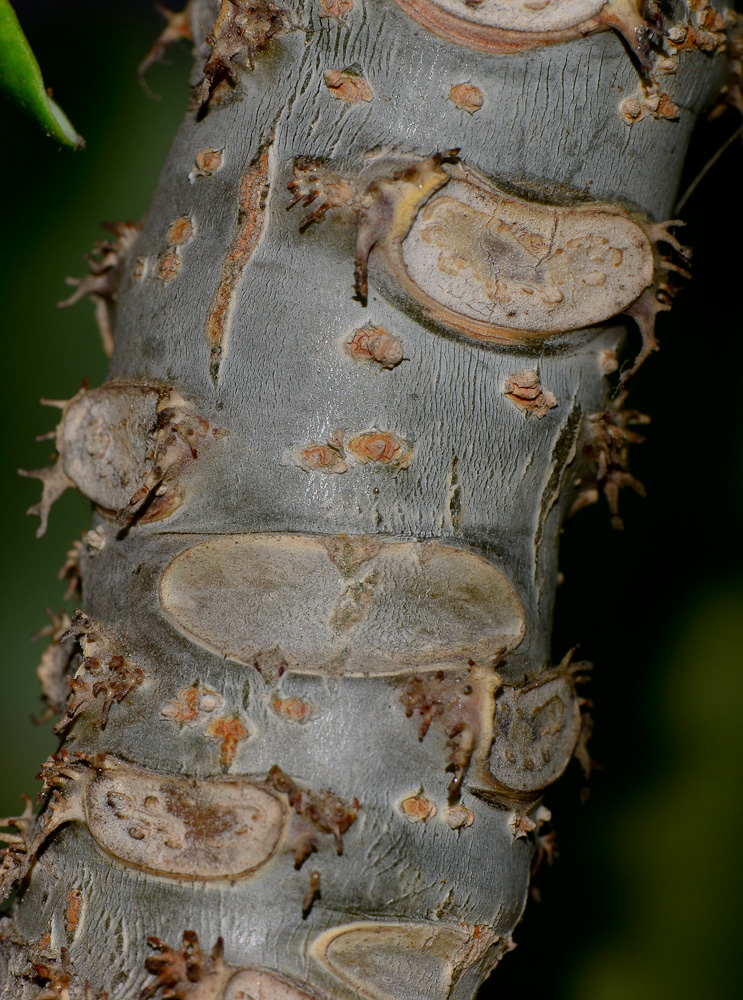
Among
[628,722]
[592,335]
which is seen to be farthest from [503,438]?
[628,722]

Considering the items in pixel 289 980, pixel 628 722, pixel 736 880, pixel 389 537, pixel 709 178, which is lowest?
pixel 736 880

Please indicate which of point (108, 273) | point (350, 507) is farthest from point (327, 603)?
point (108, 273)

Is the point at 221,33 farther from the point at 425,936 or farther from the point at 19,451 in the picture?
the point at 19,451

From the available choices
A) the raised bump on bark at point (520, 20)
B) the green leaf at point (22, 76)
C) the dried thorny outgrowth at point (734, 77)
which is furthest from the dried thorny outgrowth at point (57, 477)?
the dried thorny outgrowth at point (734, 77)

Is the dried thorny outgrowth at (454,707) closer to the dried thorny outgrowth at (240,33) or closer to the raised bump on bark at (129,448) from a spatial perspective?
the raised bump on bark at (129,448)

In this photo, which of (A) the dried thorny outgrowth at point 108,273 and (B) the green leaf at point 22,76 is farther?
(A) the dried thorny outgrowth at point 108,273

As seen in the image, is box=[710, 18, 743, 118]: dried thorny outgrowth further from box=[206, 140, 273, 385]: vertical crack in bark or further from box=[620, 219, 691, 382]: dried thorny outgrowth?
box=[206, 140, 273, 385]: vertical crack in bark
